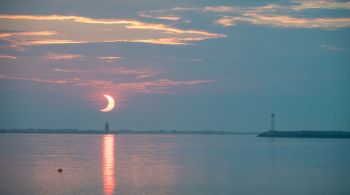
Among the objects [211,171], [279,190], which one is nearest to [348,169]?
[211,171]

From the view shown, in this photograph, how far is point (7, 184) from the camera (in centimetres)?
3678

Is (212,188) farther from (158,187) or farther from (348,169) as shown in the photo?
(348,169)

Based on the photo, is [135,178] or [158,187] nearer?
[158,187]

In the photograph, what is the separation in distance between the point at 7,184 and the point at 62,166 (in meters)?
13.4

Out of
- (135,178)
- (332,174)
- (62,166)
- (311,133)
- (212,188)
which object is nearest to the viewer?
(212,188)

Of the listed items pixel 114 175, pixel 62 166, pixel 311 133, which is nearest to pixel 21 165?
pixel 62 166

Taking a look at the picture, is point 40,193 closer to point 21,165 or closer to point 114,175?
point 114,175

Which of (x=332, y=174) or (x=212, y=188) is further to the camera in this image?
(x=332, y=174)

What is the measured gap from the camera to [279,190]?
3491 cm

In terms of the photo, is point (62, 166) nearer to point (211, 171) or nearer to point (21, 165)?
point (21, 165)

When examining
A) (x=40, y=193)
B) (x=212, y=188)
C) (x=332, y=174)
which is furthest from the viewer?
(x=332, y=174)

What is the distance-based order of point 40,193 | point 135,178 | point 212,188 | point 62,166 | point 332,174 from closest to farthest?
1. point 40,193
2. point 212,188
3. point 135,178
4. point 332,174
5. point 62,166

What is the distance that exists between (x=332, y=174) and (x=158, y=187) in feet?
53.4

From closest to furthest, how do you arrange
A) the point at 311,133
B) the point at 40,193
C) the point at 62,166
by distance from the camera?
the point at 40,193
the point at 62,166
the point at 311,133
